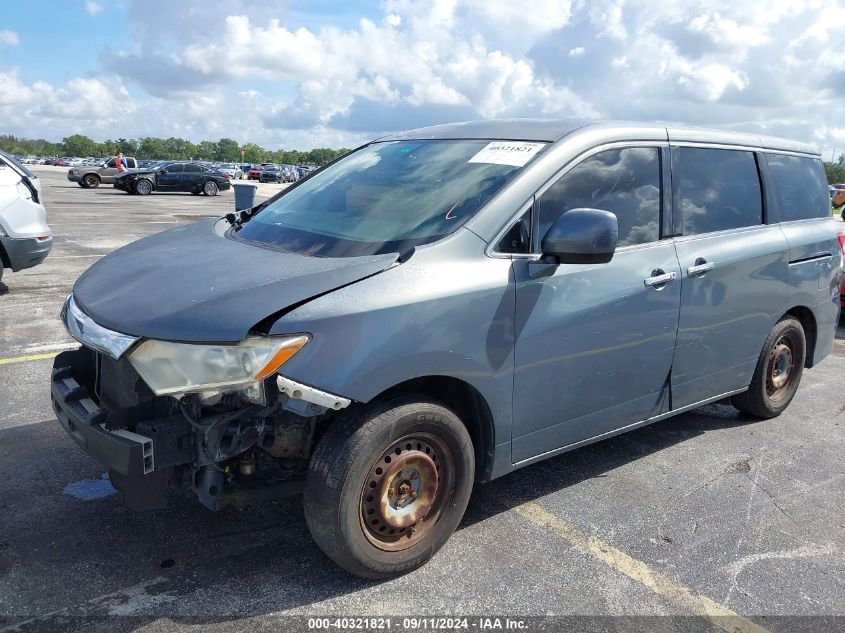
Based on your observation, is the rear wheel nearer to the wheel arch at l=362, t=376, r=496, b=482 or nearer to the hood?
the hood

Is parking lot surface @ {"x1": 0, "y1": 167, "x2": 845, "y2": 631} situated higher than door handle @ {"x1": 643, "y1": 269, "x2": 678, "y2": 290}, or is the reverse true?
door handle @ {"x1": 643, "y1": 269, "x2": 678, "y2": 290}

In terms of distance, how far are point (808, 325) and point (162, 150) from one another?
15450cm

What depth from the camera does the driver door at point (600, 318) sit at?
125 inches

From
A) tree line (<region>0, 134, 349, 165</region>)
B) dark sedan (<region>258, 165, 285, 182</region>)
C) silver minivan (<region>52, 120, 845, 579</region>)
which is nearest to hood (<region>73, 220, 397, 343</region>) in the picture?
silver minivan (<region>52, 120, 845, 579</region>)

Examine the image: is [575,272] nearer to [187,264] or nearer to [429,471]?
[429,471]

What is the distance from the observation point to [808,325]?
508 centimetres

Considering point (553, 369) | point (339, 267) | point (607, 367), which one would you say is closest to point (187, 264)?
point (339, 267)

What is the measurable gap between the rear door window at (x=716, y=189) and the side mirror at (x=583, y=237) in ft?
3.56

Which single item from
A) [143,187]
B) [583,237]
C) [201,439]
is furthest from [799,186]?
[143,187]

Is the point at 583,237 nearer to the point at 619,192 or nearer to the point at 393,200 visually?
the point at 619,192

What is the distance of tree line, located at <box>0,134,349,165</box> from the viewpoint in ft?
460

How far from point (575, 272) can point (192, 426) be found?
5.74ft

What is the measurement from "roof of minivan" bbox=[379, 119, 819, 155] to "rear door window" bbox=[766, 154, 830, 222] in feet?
0.82

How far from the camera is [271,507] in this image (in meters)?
3.49
